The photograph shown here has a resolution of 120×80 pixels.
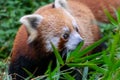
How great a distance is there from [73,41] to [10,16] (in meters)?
2.57

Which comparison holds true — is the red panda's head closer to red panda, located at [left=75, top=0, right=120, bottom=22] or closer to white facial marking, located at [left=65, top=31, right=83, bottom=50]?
white facial marking, located at [left=65, top=31, right=83, bottom=50]

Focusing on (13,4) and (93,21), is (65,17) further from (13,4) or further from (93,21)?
(13,4)

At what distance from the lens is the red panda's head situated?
502cm

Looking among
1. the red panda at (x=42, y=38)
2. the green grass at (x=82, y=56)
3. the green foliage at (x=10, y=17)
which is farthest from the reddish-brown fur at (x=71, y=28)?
the green foliage at (x=10, y=17)

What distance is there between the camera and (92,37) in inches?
227

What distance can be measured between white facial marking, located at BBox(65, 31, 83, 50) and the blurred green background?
211 cm

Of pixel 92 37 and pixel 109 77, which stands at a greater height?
pixel 109 77

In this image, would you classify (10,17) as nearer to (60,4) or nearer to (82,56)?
(60,4)

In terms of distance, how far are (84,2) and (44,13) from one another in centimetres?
105

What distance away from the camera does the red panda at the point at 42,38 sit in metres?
5.04

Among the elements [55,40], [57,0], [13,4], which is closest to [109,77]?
[55,40]

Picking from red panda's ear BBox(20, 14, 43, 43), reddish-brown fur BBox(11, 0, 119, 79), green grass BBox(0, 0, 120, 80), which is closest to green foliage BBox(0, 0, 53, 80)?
green grass BBox(0, 0, 120, 80)

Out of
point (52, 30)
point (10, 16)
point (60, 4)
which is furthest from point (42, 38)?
point (10, 16)

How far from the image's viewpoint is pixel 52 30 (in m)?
5.05
